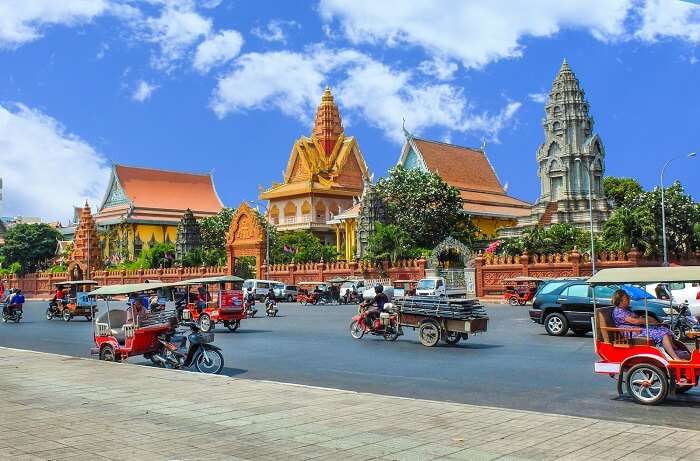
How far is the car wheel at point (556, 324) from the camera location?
18781mm

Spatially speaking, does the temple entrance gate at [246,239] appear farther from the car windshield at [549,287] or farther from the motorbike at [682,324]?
the motorbike at [682,324]

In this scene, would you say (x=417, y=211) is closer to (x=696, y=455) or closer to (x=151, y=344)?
(x=151, y=344)

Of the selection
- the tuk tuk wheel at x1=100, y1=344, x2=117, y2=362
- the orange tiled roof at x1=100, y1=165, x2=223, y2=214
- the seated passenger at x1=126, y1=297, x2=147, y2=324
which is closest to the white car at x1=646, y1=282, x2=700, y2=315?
the seated passenger at x1=126, y1=297, x2=147, y2=324

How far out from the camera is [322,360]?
1394 cm

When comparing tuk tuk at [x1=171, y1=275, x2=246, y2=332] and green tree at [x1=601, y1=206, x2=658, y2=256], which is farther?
green tree at [x1=601, y1=206, x2=658, y2=256]

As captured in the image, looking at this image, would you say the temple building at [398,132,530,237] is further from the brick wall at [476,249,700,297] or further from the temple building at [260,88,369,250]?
the brick wall at [476,249,700,297]

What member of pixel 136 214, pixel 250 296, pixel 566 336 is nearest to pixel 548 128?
pixel 250 296

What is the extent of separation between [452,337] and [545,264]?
22407 mm

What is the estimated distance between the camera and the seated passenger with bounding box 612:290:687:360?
29.3 ft

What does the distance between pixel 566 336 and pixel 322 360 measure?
7.60 m

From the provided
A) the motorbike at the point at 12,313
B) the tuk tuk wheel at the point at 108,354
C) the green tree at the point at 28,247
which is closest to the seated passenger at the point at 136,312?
the tuk tuk wheel at the point at 108,354

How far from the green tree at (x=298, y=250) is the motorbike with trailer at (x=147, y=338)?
130 feet

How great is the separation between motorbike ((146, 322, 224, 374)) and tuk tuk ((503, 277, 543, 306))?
24.9 metres

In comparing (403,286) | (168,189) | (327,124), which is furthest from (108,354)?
(168,189)
